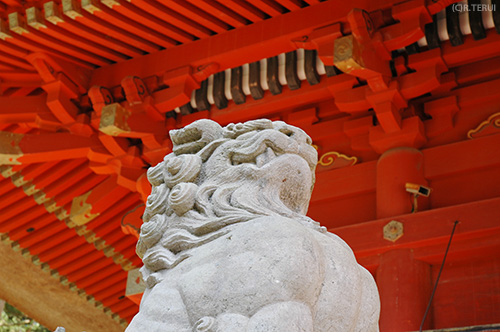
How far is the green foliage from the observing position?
12.8 m

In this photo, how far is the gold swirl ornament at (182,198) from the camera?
242cm

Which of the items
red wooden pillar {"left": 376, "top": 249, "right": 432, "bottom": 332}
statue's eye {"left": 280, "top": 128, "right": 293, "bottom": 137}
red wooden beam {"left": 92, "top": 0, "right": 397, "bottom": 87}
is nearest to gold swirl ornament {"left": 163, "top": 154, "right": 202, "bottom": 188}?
statue's eye {"left": 280, "top": 128, "right": 293, "bottom": 137}

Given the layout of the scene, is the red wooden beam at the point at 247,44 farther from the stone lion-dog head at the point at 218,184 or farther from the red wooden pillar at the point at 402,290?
the stone lion-dog head at the point at 218,184

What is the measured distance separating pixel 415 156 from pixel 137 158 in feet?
6.68

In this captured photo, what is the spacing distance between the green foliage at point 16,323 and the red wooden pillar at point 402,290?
8.95m

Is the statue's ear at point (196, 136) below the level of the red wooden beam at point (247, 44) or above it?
above

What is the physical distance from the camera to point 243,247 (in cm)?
223

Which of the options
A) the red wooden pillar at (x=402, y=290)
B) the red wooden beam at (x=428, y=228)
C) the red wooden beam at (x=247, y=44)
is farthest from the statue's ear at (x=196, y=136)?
the red wooden beam at (x=247, y=44)

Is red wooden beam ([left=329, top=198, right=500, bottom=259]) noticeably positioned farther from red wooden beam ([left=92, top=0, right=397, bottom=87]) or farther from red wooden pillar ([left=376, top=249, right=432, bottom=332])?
red wooden beam ([left=92, top=0, right=397, bottom=87])

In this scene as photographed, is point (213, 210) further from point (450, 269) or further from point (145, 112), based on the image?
point (145, 112)

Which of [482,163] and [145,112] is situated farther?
[145,112]

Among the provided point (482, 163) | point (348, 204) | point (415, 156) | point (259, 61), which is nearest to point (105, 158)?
point (259, 61)

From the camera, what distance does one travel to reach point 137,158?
6297 millimetres

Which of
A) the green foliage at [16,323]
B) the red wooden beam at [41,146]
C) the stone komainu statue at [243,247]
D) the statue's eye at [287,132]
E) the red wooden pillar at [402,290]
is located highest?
the statue's eye at [287,132]
